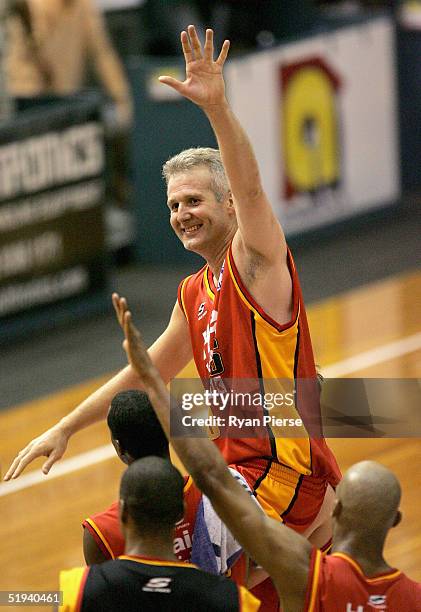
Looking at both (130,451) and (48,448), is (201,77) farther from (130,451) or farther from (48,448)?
(48,448)

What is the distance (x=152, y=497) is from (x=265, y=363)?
1094mm

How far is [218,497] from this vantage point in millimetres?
3715

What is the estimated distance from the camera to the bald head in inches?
148

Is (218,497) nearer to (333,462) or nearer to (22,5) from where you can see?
(333,462)

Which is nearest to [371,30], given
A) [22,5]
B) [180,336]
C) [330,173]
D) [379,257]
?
[330,173]

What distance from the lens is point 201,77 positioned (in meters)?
4.30

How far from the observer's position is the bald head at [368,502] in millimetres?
3754

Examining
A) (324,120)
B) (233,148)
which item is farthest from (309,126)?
(233,148)

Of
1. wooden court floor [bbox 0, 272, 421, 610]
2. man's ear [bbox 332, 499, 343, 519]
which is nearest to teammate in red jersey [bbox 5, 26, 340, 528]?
man's ear [bbox 332, 499, 343, 519]

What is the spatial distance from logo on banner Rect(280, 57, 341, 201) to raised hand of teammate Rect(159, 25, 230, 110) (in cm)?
821

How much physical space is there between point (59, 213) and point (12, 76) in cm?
201

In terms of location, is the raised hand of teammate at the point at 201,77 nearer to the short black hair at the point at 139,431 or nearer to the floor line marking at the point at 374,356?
the short black hair at the point at 139,431

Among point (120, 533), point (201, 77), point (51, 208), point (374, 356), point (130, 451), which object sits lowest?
point (374, 356)

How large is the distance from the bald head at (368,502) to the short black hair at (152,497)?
0.46 metres
